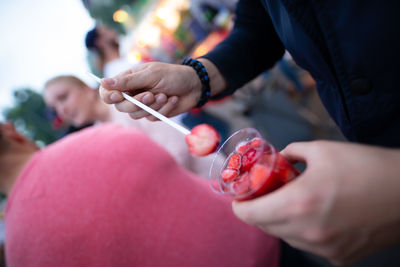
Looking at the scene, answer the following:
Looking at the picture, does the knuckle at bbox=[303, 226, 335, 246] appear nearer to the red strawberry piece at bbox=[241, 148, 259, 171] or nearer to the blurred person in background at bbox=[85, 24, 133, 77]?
the red strawberry piece at bbox=[241, 148, 259, 171]

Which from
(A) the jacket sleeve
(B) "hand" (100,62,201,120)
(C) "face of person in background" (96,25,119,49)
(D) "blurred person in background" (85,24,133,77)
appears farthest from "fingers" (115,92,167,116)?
(C) "face of person in background" (96,25,119,49)

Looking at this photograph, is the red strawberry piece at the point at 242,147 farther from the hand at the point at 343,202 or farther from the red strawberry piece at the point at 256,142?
the hand at the point at 343,202

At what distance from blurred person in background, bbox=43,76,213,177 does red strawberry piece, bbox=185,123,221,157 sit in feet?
2.21

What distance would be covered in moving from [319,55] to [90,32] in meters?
2.73

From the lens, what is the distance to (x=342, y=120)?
0.59 metres

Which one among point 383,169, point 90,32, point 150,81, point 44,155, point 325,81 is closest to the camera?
point 383,169

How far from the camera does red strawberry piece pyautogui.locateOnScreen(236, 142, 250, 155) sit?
57cm

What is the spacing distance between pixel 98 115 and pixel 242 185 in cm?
194

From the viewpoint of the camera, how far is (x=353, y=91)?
49 cm

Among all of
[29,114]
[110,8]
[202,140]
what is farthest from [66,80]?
[110,8]

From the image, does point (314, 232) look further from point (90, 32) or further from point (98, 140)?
point (90, 32)

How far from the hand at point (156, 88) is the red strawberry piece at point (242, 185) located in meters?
0.43

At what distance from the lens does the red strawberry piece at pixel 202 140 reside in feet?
2.39

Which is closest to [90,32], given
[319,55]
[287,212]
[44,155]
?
[44,155]
